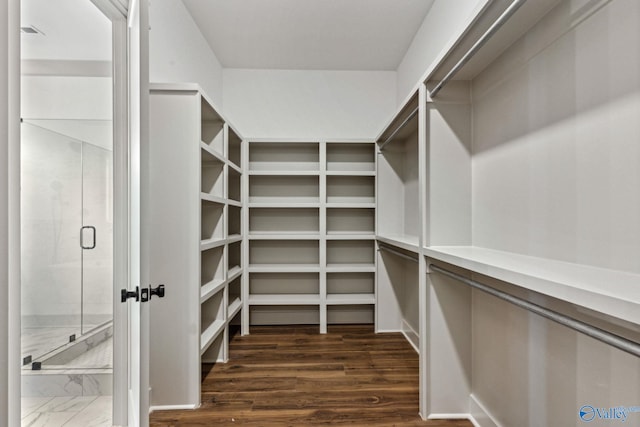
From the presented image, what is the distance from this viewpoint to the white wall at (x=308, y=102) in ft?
11.3

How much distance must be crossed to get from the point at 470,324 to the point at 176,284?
66.8 inches

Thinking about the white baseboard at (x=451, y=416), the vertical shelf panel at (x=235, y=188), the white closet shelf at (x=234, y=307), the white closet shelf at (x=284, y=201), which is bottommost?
the white baseboard at (x=451, y=416)

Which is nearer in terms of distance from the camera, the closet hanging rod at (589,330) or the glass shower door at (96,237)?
the closet hanging rod at (589,330)

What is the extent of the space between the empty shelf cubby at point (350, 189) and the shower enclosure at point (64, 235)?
91.9 inches

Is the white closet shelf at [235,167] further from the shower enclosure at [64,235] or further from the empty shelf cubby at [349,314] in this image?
the empty shelf cubby at [349,314]

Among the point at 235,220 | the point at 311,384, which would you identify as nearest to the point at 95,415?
the point at 311,384

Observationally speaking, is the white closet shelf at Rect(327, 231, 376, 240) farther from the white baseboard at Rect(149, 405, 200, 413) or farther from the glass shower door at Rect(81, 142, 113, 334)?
the glass shower door at Rect(81, 142, 113, 334)

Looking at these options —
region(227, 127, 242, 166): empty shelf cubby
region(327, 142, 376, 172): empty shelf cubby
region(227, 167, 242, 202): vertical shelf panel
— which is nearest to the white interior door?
region(227, 127, 242, 166): empty shelf cubby

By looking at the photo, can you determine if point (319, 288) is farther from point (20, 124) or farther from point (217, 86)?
point (20, 124)

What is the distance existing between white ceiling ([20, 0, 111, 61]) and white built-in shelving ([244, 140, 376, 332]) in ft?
6.83

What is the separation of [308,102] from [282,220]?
4.22ft

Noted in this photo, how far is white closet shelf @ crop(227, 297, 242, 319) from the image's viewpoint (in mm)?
2737

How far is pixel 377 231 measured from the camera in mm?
3119

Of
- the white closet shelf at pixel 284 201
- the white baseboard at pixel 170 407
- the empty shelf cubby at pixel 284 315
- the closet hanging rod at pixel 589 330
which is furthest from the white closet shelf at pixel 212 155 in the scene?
the closet hanging rod at pixel 589 330
